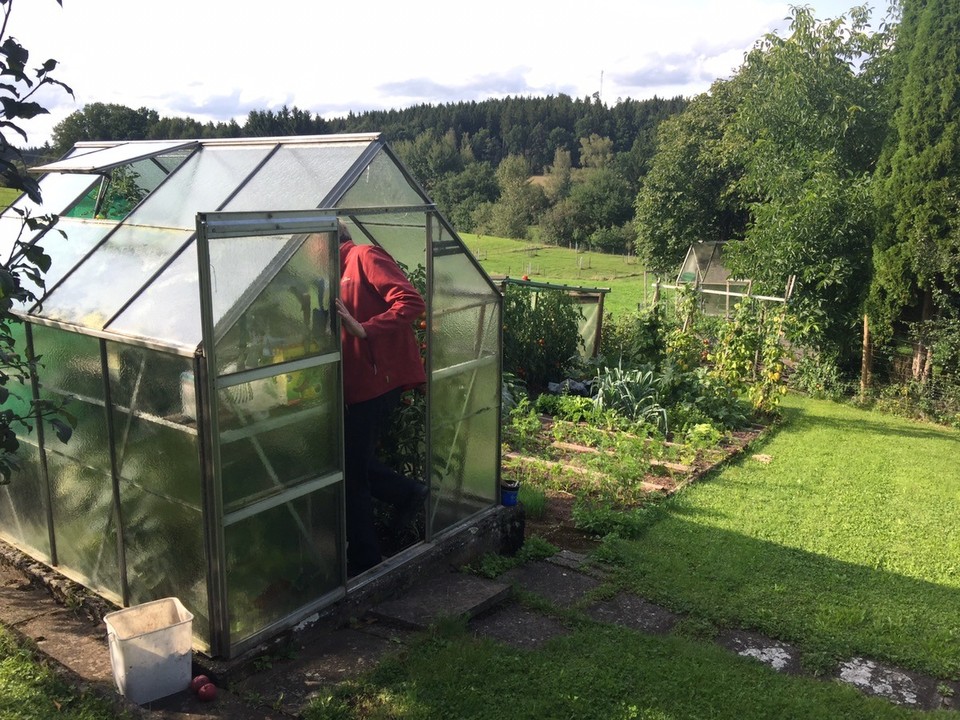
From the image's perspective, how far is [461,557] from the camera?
17.6ft

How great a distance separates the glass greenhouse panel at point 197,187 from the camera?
458 cm

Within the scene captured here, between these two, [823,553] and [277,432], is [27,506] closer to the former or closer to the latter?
[277,432]

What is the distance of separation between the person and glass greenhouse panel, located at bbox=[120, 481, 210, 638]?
3.14 feet

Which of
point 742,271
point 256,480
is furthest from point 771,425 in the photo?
point 256,480

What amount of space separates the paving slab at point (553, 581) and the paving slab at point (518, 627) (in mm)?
260

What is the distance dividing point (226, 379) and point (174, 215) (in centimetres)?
148

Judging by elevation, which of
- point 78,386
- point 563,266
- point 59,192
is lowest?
point 563,266

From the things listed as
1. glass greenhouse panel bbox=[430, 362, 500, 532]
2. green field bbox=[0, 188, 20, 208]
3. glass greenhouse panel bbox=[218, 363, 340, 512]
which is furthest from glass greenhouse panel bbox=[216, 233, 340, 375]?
green field bbox=[0, 188, 20, 208]

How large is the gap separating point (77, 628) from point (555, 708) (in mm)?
2670

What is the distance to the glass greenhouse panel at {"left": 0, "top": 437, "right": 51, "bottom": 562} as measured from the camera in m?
4.90

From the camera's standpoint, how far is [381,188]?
4.61 m

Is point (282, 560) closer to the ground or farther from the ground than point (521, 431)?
farther from the ground

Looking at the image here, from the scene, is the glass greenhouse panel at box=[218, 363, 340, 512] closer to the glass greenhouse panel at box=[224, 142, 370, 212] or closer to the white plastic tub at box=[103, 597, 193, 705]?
the white plastic tub at box=[103, 597, 193, 705]

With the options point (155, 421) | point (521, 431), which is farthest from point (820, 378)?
point (155, 421)
